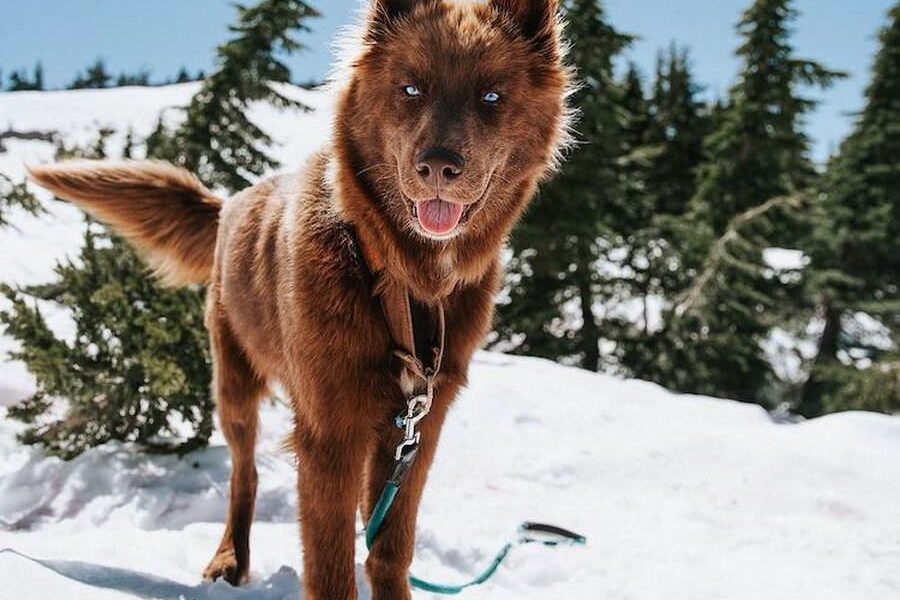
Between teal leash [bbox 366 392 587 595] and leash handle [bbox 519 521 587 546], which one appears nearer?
teal leash [bbox 366 392 587 595]

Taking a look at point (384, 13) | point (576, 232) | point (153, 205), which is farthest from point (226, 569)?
point (576, 232)

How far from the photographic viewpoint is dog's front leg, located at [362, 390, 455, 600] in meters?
2.77

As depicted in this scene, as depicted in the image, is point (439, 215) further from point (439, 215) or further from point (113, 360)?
point (113, 360)

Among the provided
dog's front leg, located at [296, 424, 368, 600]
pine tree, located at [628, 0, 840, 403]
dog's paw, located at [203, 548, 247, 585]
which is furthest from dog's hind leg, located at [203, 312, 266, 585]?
pine tree, located at [628, 0, 840, 403]

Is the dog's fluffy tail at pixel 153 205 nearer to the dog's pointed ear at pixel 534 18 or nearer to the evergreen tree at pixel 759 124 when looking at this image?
the dog's pointed ear at pixel 534 18

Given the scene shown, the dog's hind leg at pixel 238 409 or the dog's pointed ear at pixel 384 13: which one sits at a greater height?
the dog's pointed ear at pixel 384 13

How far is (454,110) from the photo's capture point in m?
2.32

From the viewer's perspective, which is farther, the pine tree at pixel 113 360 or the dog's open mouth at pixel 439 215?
the pine tree at pixel 113 360

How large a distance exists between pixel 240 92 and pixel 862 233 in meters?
14.3

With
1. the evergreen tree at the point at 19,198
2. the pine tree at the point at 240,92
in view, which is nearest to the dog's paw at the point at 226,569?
the evergreen tree at the point at 19,198

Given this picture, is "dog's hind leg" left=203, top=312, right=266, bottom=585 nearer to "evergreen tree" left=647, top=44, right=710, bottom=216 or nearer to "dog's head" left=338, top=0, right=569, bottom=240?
"dog's head" left=338, top=0, right=569, bottom=240

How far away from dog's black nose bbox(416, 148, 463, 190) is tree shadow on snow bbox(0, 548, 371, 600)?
1.92m

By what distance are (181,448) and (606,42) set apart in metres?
14.1

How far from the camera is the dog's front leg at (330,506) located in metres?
2.46
